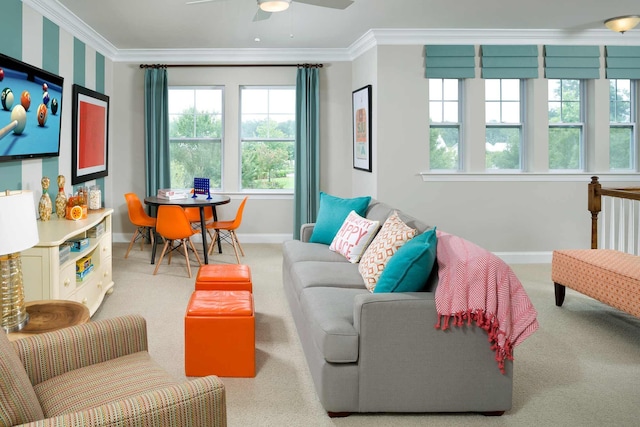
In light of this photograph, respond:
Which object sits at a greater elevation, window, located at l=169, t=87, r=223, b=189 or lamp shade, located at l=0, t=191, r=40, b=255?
window, located at l=169, t=87, r=223, b=189

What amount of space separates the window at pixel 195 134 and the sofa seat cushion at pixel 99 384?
5454mm

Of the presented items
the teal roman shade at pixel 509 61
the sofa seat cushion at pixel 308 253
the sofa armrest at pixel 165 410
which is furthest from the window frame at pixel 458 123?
the sofa armrest at pixel 165 410

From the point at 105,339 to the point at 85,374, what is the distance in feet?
0.61

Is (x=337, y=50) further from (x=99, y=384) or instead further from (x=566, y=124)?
(x=99, y=384)

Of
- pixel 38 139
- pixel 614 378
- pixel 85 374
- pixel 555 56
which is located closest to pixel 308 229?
pixel 38 139

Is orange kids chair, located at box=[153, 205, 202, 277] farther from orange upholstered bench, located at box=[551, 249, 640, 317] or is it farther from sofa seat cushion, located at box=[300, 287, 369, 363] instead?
orange upholstered bench, located at box=[551, 249, 640, 317]

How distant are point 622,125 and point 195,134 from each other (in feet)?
17.4

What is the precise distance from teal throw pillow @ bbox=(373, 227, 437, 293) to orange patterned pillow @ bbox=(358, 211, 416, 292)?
41 centimetres

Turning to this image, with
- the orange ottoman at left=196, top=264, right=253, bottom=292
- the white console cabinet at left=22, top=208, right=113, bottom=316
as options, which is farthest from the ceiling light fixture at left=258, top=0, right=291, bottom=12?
the white console cabinet at left=22, top=208, right=113, bottom=316

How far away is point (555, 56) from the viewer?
6152 mm

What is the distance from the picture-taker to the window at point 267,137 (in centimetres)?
746

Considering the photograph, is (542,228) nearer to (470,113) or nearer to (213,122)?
(470,113)

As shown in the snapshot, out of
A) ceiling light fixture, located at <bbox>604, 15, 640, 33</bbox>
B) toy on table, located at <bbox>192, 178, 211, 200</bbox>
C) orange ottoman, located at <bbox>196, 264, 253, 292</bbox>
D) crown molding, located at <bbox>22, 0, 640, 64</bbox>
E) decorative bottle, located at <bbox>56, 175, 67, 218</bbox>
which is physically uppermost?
crown molding, located at <bbox>22, 0, 640, 64</bbox>

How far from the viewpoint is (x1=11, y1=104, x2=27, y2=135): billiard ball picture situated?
4.03m
